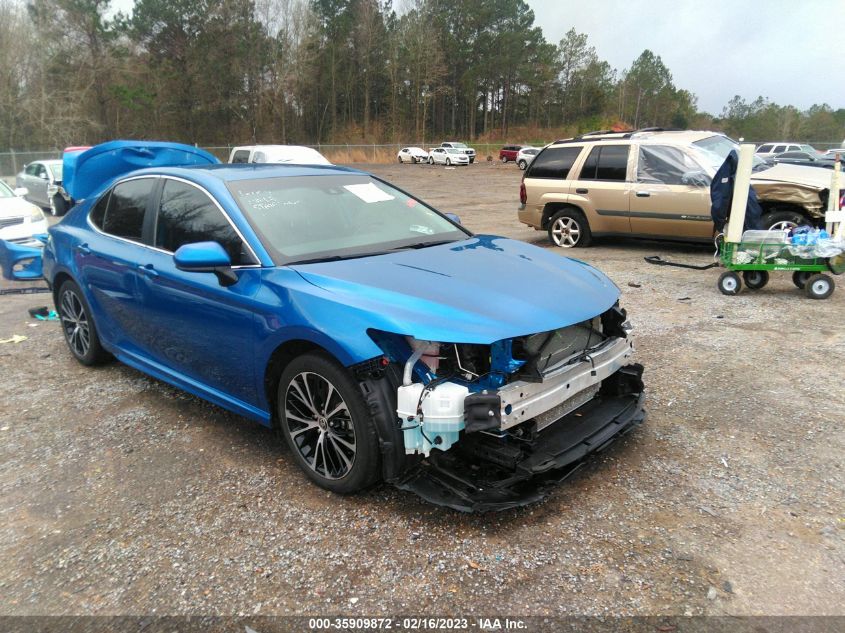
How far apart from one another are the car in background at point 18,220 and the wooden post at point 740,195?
29.1ft

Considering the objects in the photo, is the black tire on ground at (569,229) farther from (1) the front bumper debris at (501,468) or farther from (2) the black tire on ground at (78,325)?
(2) the black tire on ground at (78,325)

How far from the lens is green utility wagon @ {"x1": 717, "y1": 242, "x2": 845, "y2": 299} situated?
21.5 feet

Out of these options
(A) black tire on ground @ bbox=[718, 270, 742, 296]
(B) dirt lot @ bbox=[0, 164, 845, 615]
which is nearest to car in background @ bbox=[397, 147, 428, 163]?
(A) black tire on ground @ bbox=[718, 270, 742, 296]

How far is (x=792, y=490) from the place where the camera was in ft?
10.3

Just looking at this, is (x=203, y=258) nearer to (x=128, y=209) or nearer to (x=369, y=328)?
(x=369, y=328)

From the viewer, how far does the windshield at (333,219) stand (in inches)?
137

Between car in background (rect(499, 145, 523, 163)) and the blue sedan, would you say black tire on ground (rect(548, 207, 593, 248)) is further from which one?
car in background (rect(499, 145, 523, 163))

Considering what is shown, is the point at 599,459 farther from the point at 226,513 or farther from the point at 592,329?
the point at 226,513

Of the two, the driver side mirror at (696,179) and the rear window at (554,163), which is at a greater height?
the rear window at (554,163)

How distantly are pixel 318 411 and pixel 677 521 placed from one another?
1852 millimetres

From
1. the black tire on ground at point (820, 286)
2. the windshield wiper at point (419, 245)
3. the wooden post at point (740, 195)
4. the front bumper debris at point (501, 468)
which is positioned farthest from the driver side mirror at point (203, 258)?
the black tire on ground at point (820, 286)

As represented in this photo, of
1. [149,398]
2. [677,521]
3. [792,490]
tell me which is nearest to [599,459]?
[677,521]

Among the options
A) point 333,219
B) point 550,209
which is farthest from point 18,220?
point 550,209

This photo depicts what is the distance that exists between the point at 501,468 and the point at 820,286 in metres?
5.65
